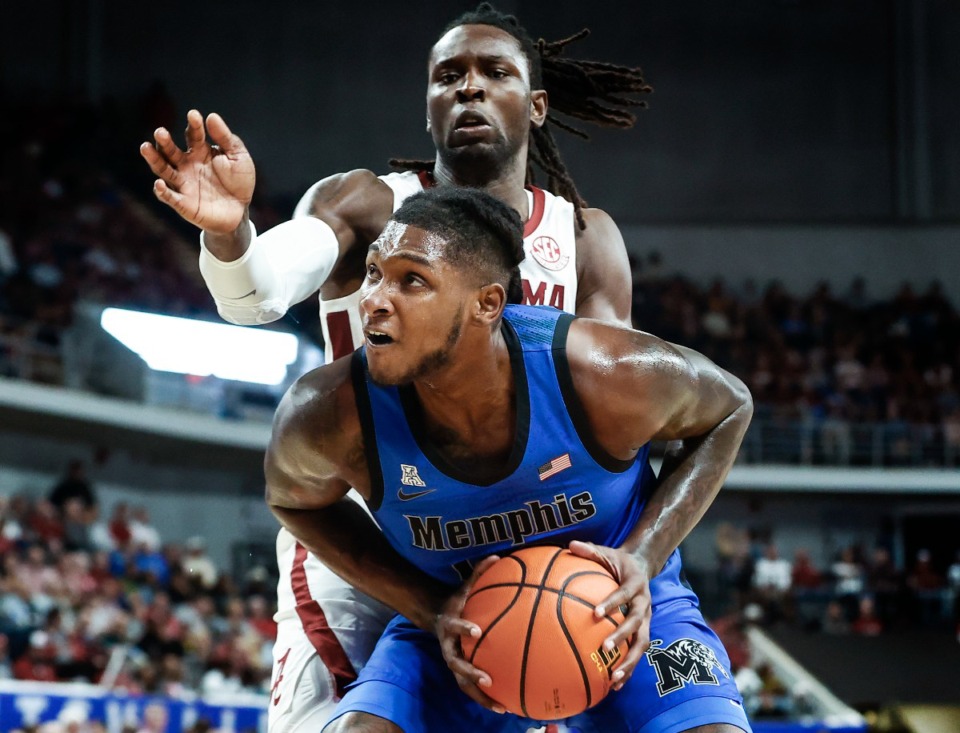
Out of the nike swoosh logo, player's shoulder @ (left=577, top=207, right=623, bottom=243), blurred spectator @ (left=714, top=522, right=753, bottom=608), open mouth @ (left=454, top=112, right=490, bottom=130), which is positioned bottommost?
blurred spectator @ (left=714, top=522, right=753, bottom=608)

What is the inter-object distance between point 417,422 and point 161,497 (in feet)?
46.5

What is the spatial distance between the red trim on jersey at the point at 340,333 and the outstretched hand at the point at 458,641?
34.5 inches

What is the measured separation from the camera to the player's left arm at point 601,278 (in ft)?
12.0

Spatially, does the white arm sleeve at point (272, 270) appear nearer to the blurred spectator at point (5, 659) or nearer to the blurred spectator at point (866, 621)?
the blurred spectator at point (5, 659)

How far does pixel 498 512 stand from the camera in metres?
2.97

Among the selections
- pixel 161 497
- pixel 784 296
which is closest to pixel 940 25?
pixel 784 296

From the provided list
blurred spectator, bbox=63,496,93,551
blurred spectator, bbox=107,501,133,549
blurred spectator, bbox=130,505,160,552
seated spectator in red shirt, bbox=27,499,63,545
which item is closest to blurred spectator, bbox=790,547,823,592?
blurred spectator, bbox=130,505,160,552

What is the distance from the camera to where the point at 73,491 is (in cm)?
1362

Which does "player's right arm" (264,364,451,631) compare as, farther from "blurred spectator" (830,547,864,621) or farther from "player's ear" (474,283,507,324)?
"blurred spectator" (830,547,864,621)

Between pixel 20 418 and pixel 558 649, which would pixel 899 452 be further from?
pixel 558 649

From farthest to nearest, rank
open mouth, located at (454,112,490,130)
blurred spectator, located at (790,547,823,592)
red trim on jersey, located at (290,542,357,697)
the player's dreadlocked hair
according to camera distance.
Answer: blurred spectator, located at (790,547,823,592) → the player's dreadlocked hair → open mouth, located at (454,112,490,130) → red trim on jersey, located at (290,542,357,697)

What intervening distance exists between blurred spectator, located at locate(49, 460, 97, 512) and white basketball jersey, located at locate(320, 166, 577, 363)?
34.6 feet

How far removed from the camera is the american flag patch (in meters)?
2.90

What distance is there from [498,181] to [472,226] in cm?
A: 70
